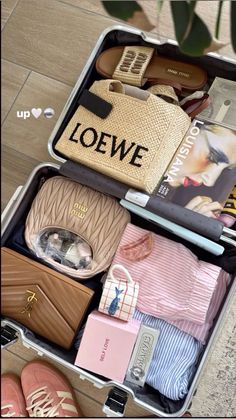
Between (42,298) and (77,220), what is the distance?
17cm

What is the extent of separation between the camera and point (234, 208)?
100 cm

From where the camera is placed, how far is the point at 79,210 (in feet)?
3.38

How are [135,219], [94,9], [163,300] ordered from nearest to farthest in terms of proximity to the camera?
[163,300] < [135,219] < [94,9]

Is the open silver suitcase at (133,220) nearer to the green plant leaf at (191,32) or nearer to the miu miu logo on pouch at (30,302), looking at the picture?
the miu miu logo on pouch at (30,302)

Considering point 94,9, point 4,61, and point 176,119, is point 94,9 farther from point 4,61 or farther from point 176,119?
point 176,119

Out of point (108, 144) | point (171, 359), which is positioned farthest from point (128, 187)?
point (171, 359)

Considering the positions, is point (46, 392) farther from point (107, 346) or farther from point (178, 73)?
point (178, 73)

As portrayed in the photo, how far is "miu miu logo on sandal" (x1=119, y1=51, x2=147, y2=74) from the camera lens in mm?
1080

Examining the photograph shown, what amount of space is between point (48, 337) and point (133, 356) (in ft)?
0.59

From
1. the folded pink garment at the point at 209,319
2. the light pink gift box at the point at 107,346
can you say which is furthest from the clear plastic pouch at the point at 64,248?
the folded pink garment at the point at 209,319

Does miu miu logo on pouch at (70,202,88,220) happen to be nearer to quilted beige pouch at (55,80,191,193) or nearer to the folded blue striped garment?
quilted beige pouch at (55,80,191,193)

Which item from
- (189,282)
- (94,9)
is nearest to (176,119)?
(189,282)

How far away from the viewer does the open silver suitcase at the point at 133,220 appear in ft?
3.15

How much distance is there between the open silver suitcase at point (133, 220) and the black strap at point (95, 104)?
0.17ft
